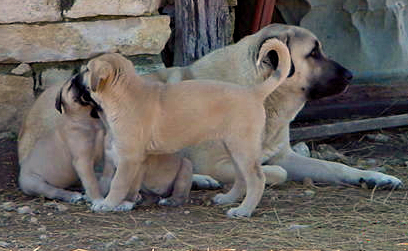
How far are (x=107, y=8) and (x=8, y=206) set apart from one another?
1.55m

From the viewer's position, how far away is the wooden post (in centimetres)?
641

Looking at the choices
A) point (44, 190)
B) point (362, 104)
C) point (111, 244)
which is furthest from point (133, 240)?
point (362, 104)

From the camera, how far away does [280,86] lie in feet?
A: 19.2

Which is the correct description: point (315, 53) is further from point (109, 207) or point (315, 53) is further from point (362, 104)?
point (362, 104)

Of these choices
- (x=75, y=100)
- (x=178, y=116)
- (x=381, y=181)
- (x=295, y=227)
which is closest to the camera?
(x=295, y=227)

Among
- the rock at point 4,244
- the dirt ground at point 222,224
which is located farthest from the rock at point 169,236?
the rock at point 4,244

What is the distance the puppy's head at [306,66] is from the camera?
5773 millimetres

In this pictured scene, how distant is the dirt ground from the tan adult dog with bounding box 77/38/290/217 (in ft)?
0.72

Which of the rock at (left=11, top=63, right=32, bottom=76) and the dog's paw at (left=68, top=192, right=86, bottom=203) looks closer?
the dog's paw at (left=68, top=192, right=86, bottom=203)

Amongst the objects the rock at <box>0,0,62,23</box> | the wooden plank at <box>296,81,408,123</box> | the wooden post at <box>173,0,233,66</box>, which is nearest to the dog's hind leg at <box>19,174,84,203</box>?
the rock at <box>0,0,62,23</box>

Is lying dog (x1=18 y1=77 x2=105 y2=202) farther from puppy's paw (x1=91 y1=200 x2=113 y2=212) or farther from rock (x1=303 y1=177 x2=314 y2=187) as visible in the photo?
rock (x1=303 y1=177 x2=314 y2=187)

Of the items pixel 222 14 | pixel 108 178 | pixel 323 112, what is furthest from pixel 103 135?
pixel 323 112

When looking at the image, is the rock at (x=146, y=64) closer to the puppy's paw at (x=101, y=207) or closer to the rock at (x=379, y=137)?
the puppy's paw at (x=101, y=207)

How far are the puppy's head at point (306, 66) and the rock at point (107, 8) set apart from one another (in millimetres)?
875
